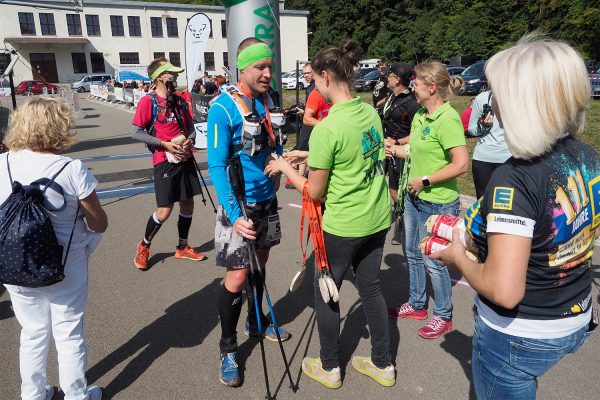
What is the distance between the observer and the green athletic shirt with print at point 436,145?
2844 mm

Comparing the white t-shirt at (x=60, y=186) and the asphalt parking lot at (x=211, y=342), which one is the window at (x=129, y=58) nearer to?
the asphalt parking lot at (x=211, y=342)

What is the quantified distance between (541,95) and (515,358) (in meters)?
0.88

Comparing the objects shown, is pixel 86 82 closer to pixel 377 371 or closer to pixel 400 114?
pixel 400 114

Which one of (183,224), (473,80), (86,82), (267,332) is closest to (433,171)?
(267,332)

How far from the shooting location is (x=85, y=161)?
390 inches

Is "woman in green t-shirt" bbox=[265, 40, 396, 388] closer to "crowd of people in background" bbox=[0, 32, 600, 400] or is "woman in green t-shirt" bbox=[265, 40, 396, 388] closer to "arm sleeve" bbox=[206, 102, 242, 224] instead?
"crowd of people in background" bbox=[0, 32, 600, 400]

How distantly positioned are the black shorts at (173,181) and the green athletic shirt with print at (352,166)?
240 cm

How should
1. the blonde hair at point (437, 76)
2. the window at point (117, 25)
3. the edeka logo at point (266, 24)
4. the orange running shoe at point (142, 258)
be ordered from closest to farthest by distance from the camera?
the blonde hair at point (437, 76)
the orange running shoe at point (142, 258)
the edeka logo at point (266, 24)
the window at point (117, 25)

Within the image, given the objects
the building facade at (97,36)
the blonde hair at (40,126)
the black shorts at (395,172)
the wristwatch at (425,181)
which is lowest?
the black shorts at (395,172)

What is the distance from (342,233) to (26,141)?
1663 millimetres

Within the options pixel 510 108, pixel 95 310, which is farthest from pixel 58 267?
pixel 510 108

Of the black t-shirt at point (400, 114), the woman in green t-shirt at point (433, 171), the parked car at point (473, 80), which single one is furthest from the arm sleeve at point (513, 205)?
the parked car at point (473, 80)

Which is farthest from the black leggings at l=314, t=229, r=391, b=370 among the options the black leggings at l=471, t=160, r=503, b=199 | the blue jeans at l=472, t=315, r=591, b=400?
the black leggings at l=471, t=160, r=503, b=199

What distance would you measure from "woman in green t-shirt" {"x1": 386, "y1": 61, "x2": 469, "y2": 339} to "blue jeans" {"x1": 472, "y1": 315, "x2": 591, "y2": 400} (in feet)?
5.02
